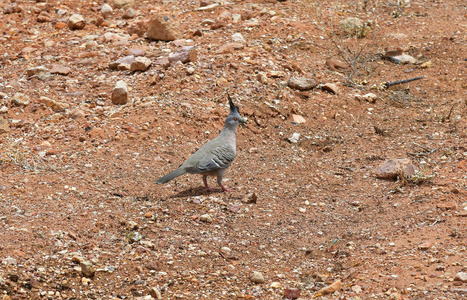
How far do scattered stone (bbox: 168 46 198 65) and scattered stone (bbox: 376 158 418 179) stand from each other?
3675mm

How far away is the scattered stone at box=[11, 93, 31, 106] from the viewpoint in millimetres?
8609

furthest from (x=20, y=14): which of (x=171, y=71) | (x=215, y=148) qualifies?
(x=215, y=148)

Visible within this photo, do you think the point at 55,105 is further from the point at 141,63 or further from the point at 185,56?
the point at 185,56

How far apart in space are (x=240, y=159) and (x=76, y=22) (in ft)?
17.1

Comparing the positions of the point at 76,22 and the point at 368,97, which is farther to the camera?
the point at 76,22

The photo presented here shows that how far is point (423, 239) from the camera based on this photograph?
5.36 meters

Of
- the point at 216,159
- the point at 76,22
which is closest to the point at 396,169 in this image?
the point at 216,159

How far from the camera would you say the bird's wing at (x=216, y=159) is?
6.62 meters

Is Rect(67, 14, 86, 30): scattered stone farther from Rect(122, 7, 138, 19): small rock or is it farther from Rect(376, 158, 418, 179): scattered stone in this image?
Rect(376, 158, 418, 179): scattered stone

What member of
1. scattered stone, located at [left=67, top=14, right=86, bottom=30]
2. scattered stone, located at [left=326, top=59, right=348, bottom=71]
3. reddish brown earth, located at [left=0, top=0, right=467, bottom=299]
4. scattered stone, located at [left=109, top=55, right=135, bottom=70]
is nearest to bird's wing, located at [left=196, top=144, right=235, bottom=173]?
reddish brown earth, located at [left=0, top=0, right=467, bottom=299]

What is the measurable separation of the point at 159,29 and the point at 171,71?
137 cm

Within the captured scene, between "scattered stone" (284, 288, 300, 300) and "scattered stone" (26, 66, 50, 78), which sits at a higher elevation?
"scattered stone" (284, 288, 300, 300)

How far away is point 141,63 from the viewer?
9.16m

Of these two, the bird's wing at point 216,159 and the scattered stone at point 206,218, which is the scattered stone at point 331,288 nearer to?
the scattered stone at point 206,218
